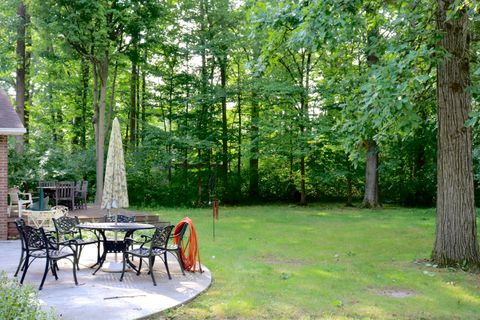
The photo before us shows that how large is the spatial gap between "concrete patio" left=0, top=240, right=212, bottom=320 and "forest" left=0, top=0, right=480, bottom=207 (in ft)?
34.2

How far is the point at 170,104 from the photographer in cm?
2361

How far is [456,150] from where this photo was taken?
8328 mm

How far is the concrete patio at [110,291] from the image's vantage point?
5352mm

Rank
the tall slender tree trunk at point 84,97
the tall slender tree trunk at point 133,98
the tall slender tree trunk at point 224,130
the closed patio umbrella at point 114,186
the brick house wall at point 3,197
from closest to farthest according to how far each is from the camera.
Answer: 1. the closed patio umbrella at point 114,186
2. the brick house wall at point 3,197
3. the tall slender tree trunk at point 224,130
4. the tall slender tree trunk at point 84,97
5. the tall slender tree trunk at point 133,98

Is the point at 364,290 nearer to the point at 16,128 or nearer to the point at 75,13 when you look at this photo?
the point at 16,128

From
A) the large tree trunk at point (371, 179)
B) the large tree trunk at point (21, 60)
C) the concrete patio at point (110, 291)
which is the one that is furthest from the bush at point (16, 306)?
the large tree trunk at point (371, 179)

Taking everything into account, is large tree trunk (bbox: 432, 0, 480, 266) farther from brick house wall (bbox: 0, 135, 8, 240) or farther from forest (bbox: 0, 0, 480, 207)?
brick house wall (bbox: 0, 135, 8, 240)

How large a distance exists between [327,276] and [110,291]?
346 cm

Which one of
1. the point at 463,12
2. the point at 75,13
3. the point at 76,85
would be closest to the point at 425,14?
the point at 463,12

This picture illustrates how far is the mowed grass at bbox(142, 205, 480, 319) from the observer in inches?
224

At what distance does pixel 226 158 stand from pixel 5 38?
12.0 metres

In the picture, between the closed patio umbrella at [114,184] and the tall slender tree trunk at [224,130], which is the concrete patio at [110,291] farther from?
the tall slender tree trunk at [224,130]

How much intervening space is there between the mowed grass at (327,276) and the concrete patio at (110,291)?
0.27m

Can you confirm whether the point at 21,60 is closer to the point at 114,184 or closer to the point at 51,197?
the point at 51,197
